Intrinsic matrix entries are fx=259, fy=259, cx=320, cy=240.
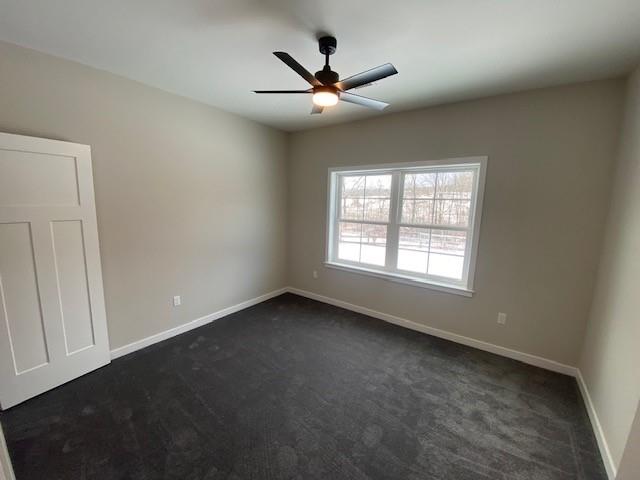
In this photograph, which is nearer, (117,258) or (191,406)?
(191,406)

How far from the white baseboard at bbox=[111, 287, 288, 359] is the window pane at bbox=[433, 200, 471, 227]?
2729mm

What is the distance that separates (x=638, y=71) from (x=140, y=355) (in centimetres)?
474

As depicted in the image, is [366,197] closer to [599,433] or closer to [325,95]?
[325,95]

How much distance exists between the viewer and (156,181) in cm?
265

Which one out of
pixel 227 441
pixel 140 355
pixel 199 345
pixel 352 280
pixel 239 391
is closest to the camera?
pixel 227 441

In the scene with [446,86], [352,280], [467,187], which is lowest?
[352,280]

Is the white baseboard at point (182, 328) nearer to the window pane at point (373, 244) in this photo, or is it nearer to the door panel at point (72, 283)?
the door panel at point (72, 283)

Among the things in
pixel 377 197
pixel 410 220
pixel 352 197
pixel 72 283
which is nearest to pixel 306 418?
pixel 72 283

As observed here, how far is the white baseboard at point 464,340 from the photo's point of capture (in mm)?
2452

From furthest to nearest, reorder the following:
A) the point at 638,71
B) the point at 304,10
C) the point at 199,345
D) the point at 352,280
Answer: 1. the point at 352,280
2. the point at 199,345
3. the point at 638,71
4. the point at 304,10

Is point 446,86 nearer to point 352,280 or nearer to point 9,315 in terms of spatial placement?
point 352,280

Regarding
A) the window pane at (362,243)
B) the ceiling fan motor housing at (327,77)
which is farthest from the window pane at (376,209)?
the ceiling fan motor housing at (327,77)

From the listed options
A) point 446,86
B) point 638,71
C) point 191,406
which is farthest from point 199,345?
point 638,71

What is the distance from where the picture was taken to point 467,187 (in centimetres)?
283
